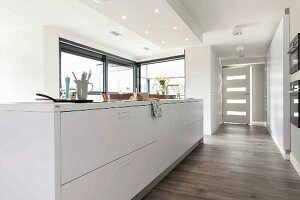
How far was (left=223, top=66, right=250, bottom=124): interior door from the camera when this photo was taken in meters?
7.06

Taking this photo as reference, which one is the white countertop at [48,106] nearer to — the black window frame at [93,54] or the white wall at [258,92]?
the black window frame at [93,54]

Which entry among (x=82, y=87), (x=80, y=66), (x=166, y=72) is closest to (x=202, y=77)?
(x=166, y=72)

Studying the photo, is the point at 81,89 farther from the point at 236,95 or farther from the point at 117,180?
the point at 236,95

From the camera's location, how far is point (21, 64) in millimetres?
3984

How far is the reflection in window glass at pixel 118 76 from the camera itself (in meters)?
5.93

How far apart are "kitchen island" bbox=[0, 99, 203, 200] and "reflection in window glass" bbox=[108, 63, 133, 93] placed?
3975mm

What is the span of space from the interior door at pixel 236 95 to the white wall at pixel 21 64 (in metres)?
5.88

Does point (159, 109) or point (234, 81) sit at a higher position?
point (234, 81)

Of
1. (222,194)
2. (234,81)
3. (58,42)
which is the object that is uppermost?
(58,42)

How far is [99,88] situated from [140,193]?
13.4ft

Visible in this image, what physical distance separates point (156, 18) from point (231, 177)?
2.29 m

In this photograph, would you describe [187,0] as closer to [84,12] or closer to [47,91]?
[84,12]

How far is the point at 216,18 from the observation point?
11.8 ft

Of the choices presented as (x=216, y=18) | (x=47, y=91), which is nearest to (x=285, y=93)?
(x=216, y=18)
